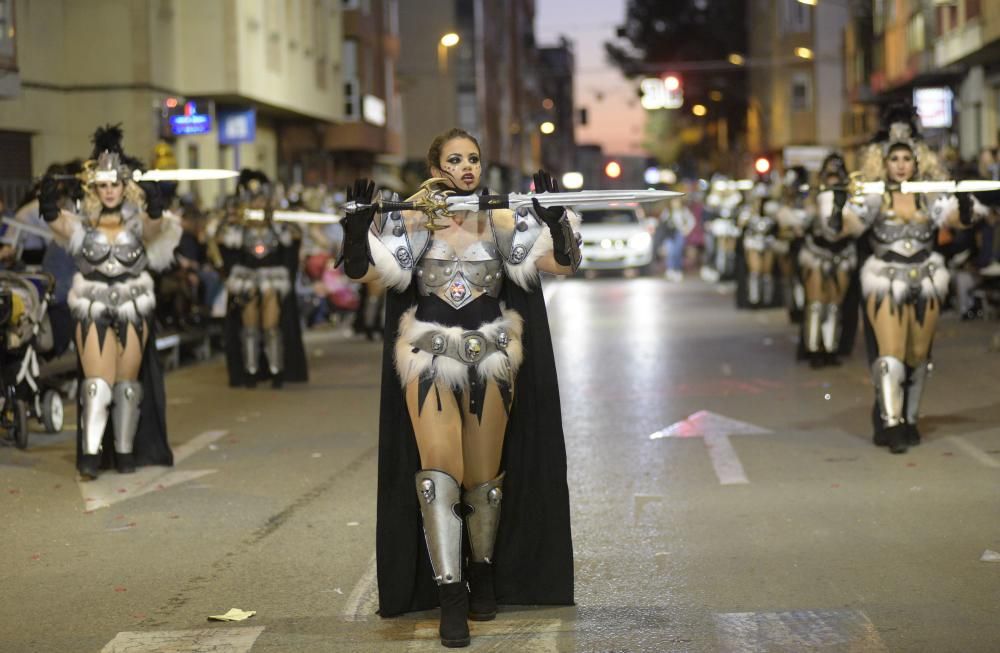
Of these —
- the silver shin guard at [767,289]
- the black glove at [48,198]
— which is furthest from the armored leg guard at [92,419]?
the silver shin guard at [767,289]

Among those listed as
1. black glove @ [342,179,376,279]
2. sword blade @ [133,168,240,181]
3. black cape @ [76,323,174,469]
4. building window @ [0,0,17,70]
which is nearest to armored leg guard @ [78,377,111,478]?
black cape @ [76,323,174,469]

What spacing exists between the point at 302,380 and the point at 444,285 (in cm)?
1082

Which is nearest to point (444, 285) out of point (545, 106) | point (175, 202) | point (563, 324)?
point (175, 202)

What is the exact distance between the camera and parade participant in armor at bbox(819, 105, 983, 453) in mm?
11391

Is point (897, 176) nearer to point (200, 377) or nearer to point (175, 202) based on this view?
point (200, 377)

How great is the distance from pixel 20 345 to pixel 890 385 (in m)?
A: 6.50

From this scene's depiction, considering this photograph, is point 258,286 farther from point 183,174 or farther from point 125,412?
point 183,174

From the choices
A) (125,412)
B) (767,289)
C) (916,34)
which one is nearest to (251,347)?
(125,412)

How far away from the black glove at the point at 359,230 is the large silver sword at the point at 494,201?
0.09ft

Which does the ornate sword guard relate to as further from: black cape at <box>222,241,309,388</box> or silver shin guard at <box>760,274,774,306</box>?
silver shin guard at <box>760,274,774,306</box>

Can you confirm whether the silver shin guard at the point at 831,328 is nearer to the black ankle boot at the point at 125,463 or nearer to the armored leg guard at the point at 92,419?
the black ankle boot at the point at 125,463

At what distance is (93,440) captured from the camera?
443 inches

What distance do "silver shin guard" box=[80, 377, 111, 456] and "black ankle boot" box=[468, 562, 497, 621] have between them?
15.7ft

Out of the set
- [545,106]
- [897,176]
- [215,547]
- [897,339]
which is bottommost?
[215,547]
